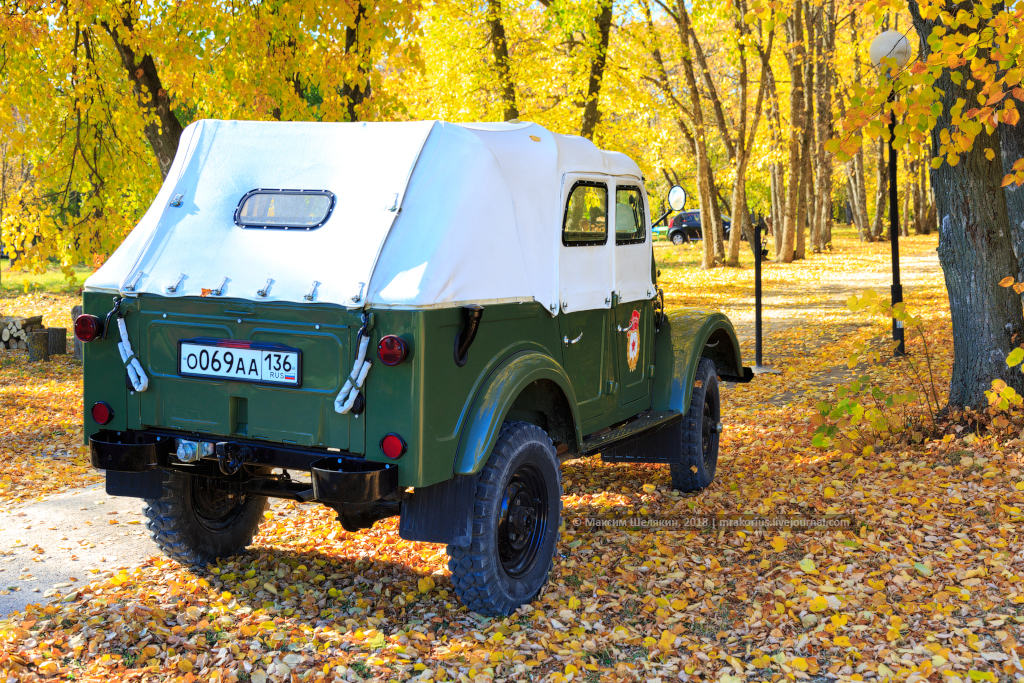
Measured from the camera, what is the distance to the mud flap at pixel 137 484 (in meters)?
4.25

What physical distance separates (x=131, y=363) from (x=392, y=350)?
1.35 metres

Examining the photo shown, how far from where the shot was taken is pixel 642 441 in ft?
20.3

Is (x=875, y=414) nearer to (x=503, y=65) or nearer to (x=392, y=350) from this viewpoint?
(x=392, y=350)

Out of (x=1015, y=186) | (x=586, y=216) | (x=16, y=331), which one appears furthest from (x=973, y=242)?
(x=16, y=331)

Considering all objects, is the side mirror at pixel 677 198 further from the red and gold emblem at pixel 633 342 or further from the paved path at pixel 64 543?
the paved path at pixel 64 543

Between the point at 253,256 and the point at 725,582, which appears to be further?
the point at 725,582

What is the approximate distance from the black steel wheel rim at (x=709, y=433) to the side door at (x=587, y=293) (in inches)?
56.3

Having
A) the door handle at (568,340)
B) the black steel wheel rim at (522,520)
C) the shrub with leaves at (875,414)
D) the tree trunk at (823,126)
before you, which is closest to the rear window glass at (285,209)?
the door handle at (568,340)

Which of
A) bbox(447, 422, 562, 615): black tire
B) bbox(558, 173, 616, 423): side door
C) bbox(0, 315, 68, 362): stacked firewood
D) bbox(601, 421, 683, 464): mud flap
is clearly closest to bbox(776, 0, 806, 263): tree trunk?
bbox(0, 315, 68, 362): stacked firewood

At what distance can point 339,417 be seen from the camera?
3775 mm

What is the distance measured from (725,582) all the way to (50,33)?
8.50 meters

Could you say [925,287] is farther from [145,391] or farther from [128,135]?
[145,391]

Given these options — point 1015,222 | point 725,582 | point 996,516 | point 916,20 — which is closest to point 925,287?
point 1015,222

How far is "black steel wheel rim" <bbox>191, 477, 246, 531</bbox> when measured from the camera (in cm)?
472
